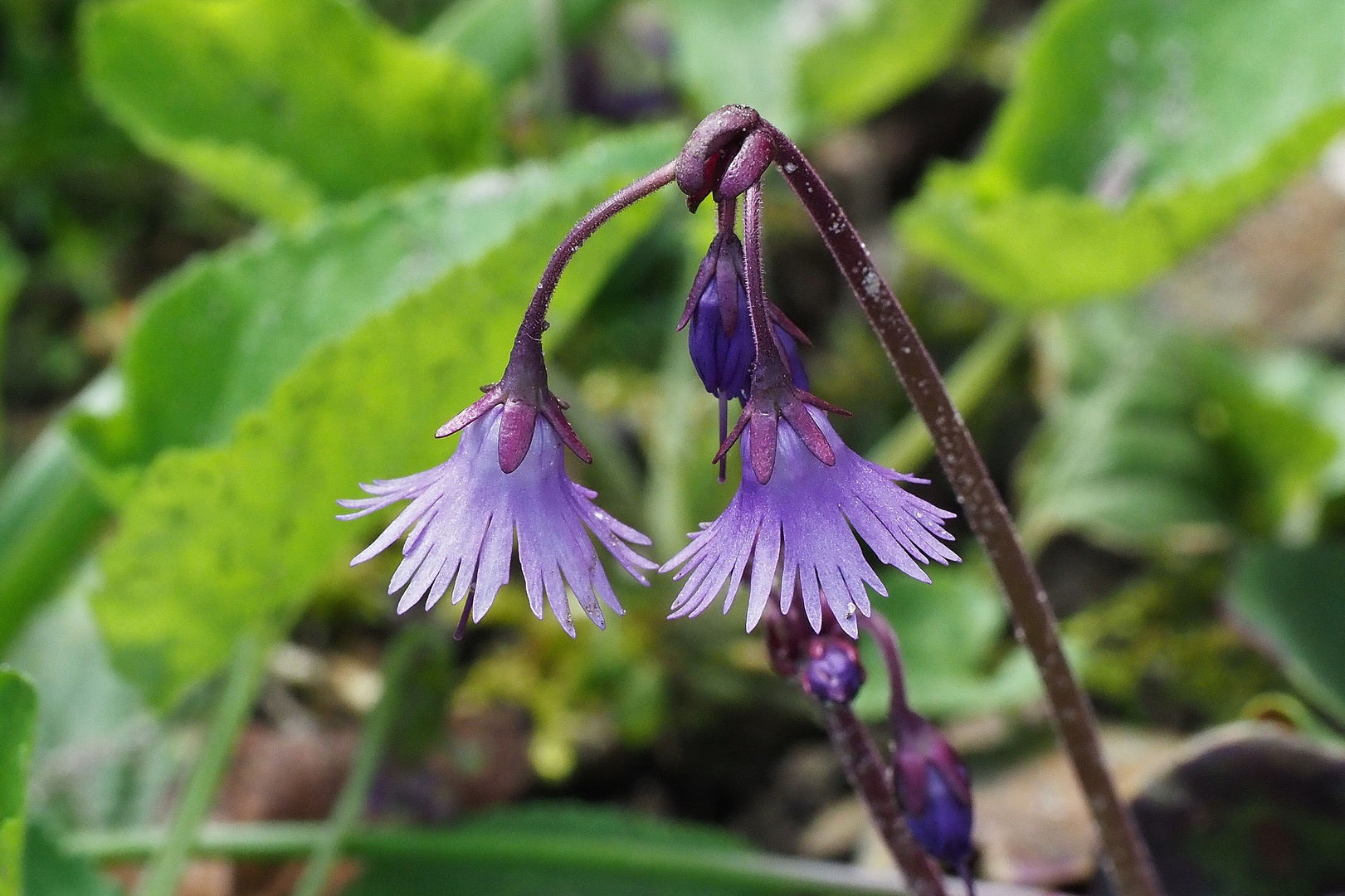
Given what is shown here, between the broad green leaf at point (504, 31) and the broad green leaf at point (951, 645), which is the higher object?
the broad green leaf at point (504, 31)

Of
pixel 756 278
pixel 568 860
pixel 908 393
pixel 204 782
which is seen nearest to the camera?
pixel 756 278

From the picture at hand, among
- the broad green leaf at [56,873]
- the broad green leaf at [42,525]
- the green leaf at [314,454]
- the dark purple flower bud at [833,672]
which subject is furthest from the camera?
the broad green leaf at [42,525]

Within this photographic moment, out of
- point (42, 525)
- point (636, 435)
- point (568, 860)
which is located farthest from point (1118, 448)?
point (42, 525)

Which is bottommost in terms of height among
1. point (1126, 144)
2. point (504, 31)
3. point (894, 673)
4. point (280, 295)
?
point (894, 673)

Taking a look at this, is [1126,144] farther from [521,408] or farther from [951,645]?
[521,408]

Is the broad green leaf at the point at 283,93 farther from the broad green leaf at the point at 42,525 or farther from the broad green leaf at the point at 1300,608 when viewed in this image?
the broad green leaf at the point at 1300,608

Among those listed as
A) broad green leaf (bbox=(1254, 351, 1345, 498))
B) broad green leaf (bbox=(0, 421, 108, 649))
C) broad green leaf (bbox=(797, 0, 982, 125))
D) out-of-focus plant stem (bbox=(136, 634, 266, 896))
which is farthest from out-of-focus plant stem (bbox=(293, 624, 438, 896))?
broad green leaf (bbox=(1254, 351, 1345, 498))

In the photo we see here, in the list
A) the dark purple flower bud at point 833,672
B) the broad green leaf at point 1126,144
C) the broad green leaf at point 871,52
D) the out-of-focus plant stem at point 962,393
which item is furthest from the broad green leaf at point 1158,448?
the dark purple flower bud at point 833,672
